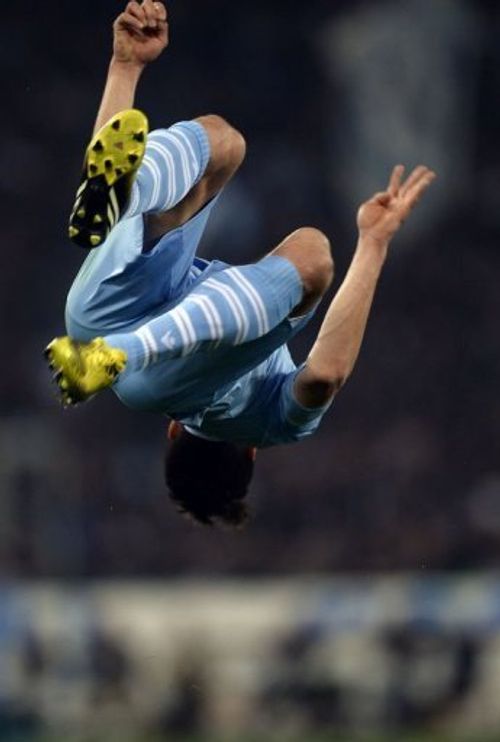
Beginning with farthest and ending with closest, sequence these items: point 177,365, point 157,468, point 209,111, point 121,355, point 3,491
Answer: point 209,111 → point 157,468 → point 3,491 → point 177,365 → point 121,355

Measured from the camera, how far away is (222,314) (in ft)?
19.2

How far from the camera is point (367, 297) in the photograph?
606 centimetres

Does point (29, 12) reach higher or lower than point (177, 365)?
higher

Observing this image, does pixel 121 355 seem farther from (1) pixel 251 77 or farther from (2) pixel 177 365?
(1) pixel 251 77

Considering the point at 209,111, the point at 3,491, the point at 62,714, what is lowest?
the point at 62,714

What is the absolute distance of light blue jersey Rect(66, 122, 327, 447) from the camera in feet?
19.3

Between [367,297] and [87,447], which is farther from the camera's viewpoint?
[87,447]

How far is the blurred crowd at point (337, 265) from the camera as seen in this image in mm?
12367

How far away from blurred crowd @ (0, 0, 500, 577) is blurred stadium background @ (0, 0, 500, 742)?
16 mm

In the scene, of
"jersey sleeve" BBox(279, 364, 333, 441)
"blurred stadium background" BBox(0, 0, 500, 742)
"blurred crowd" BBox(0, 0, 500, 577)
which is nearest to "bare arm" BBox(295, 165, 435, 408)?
"jersey sleeve" BBox(279, 364, 333, 441)

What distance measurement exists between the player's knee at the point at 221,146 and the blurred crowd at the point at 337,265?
5773 mm

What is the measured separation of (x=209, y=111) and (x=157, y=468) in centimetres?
257

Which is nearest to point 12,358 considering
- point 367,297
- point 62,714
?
point 62,714

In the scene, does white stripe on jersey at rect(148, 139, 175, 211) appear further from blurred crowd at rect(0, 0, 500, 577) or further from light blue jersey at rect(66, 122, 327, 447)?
blurred crowd at rect(0, 0, 500, 577)
